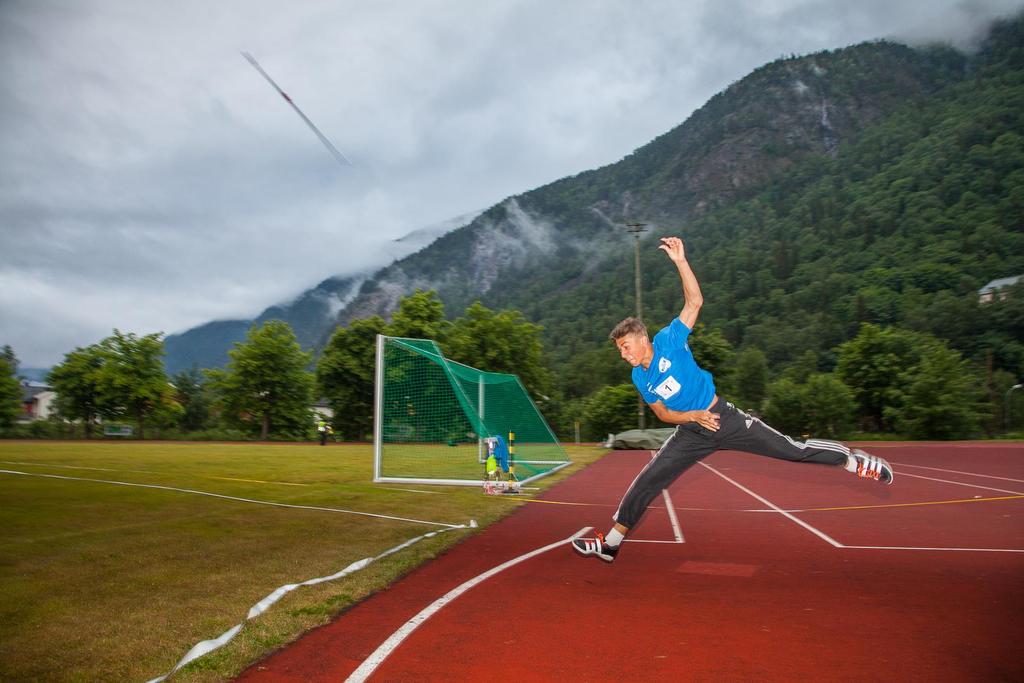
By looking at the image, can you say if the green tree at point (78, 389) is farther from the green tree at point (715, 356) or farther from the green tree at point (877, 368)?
the green tree at point (877, 368)

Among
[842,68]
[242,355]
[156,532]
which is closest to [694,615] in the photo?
[156,532]

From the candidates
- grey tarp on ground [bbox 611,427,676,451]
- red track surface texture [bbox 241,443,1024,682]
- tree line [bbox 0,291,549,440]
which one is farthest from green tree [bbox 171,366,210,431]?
red track surface texture [bbox 241,443,1024,682]

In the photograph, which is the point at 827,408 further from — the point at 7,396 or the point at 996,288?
the point at 7,396

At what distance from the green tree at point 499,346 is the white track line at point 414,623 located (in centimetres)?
4136

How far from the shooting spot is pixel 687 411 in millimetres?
5328

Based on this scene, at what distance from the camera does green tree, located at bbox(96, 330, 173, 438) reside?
54844 mm

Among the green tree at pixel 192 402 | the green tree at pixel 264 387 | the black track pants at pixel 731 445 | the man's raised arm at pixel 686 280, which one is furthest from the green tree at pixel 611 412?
the green tree at pixel 192 402

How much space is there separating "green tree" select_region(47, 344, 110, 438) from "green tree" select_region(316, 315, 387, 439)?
61.3 feet

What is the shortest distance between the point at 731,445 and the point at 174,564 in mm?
5020

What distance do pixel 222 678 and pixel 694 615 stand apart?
3081 millimetres

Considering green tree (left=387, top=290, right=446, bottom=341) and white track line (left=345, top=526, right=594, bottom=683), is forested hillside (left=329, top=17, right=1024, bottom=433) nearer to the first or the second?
green tree (left=387, top=290, right=446, bottom=341)

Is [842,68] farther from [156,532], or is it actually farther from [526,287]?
[156,532]

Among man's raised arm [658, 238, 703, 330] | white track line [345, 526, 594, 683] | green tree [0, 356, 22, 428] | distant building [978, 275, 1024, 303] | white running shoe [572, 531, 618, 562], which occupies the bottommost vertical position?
white track line [345, 526, 594, 683]

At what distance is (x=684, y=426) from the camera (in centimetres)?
554
